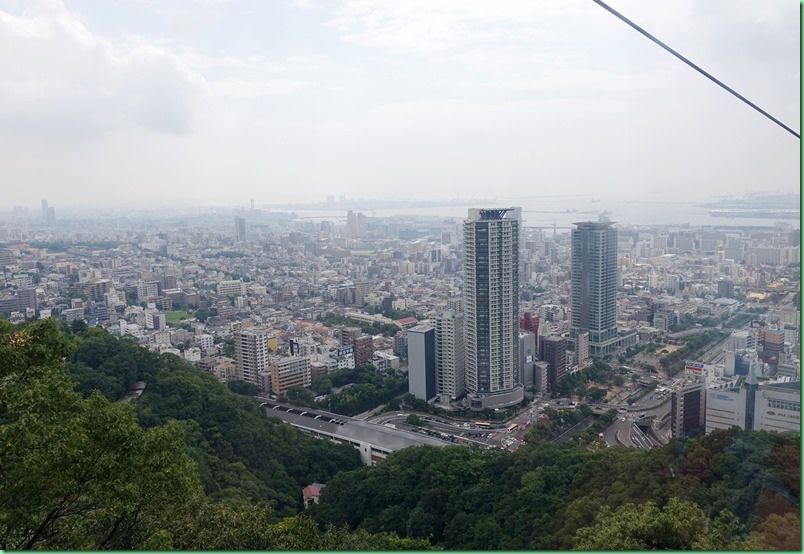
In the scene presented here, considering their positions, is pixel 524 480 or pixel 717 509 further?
pixel 524 480

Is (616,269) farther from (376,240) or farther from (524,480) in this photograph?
(524,480)

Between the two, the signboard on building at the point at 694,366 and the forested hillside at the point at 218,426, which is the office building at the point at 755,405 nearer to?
the signboard on building at the point at 694,366

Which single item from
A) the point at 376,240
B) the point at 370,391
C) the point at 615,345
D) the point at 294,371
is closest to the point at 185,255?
the point at 376,240

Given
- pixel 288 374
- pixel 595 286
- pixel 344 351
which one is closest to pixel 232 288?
pixel 344 351

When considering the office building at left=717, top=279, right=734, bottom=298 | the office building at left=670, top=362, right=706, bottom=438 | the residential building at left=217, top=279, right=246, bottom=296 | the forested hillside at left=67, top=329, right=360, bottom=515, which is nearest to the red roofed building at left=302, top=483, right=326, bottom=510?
the forested hillside at left=67, top=329, right=360, bottom=515

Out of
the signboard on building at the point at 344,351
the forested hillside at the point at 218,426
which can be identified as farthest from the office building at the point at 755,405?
the signboard on building at the point at 344,351

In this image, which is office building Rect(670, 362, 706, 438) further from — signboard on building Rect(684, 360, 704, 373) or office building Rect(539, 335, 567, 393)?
office building Rect(539, 335, 567, 393)
